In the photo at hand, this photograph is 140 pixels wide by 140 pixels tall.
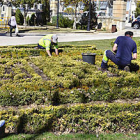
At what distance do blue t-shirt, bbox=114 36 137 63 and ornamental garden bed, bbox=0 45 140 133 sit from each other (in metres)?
0.41

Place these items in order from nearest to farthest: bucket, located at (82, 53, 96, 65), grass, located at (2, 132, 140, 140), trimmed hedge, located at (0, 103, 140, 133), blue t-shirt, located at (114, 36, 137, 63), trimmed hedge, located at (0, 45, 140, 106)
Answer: grass, located at (2, 132, 140, 140), trimmed hedge, located at (0, 103, 140, 133), trimmed hedge, located at (0, 45, 140, 106), blue t-shirt, located at (114, 36, 137, 63), bucket, located at (82, 53, 96, 65)

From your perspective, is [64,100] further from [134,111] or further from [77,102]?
[134,111]

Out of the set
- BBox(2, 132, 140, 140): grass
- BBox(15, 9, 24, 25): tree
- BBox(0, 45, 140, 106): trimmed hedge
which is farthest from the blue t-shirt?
BBox(15, 9, 24, 25): tree

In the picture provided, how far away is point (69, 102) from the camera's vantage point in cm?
538

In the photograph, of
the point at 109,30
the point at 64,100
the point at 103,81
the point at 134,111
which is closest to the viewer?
the point at 134,111

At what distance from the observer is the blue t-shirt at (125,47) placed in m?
7.09

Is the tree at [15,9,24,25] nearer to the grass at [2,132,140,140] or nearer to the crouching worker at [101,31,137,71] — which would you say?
the crouching worker at [101,31,137,71]

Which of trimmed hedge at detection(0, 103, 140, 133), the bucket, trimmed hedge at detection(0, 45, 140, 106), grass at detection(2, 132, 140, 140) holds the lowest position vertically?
grass at detection(2, 132, 140, 140)

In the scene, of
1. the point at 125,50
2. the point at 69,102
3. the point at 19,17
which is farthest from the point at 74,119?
the point at 19,17

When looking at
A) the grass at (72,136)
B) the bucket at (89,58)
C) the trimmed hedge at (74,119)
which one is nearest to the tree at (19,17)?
the bucket at (89,58)

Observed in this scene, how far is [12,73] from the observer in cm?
723

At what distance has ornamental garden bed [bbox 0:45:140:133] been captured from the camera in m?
4.50

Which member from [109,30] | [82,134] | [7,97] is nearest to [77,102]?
[82,134]

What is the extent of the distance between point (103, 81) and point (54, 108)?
6.63 feet
